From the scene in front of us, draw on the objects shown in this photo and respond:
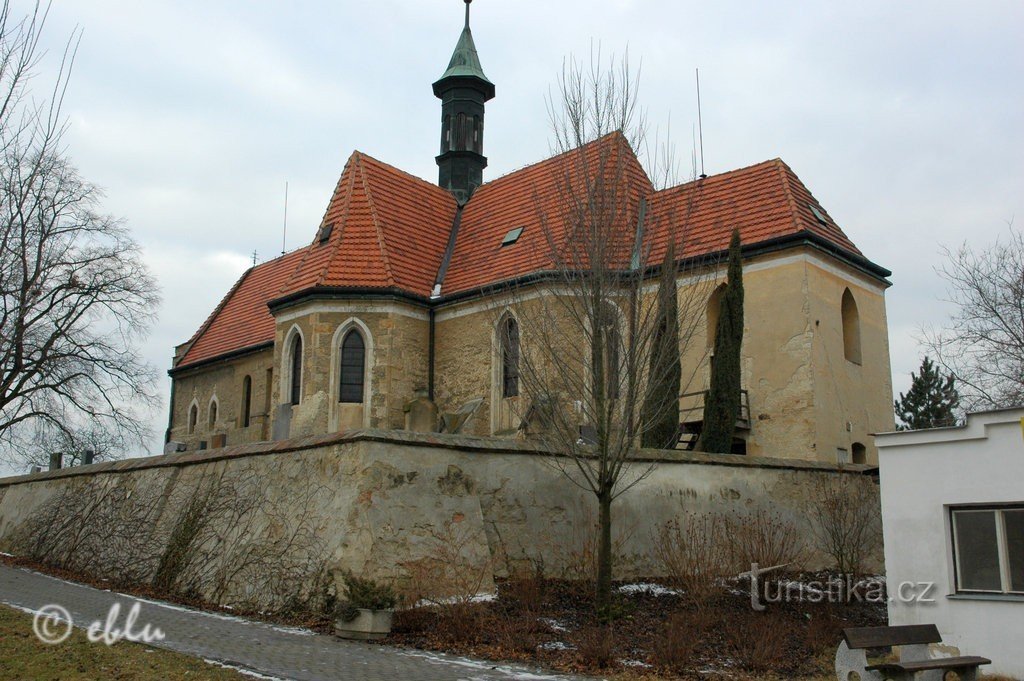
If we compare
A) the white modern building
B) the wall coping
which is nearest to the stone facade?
the wall coping

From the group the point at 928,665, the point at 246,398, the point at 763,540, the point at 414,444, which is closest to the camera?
the point at 928,665

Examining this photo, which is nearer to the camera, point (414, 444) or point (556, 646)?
point (556, 646)

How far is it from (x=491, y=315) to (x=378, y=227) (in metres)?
5.41

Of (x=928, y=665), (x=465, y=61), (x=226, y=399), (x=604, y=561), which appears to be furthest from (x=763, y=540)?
(x=465, y=61)

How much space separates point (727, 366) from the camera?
18016 millimetres

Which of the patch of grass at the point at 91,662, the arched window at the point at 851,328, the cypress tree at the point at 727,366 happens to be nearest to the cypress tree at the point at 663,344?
the cypress tree at the point at 727,366

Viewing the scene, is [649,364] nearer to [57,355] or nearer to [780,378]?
[780,378]

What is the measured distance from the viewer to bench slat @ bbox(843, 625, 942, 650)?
8.02 m

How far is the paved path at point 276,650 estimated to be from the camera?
8594mm

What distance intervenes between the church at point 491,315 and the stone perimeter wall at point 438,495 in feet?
9.40

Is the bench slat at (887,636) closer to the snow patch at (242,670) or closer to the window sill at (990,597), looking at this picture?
the window sill at (990,597)

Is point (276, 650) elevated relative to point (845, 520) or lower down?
lower down

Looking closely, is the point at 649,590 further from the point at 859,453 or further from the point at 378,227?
the point at 378,227

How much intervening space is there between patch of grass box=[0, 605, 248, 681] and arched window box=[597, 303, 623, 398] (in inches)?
228
